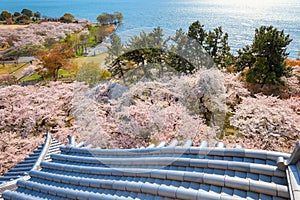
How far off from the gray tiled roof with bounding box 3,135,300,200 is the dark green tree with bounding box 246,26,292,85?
11853mm

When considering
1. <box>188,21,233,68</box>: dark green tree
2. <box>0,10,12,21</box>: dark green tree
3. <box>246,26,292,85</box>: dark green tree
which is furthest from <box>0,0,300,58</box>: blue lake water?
<box>0,10,12,21</box>: dark green tree

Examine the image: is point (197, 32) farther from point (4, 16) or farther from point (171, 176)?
point (4, 16)

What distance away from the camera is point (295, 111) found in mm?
11234

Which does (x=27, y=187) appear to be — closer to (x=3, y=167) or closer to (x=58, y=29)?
(x=3, y=167)

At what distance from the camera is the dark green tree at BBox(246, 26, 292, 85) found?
1378 centimetres

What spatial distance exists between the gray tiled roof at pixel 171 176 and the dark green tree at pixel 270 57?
1185cm

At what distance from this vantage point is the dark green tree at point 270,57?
45.2 ft

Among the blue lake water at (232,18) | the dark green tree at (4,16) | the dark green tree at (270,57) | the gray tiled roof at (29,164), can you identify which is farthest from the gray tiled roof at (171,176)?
the dark green tree at (4,16)

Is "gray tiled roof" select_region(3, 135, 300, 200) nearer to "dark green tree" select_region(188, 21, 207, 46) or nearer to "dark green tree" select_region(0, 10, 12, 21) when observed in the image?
"dark green tree" select_region(188, 21, 207, 46)

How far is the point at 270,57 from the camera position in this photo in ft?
47.0

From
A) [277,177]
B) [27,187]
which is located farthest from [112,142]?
[277,177]

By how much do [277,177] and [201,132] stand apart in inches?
280

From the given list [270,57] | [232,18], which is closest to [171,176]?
[270,57]

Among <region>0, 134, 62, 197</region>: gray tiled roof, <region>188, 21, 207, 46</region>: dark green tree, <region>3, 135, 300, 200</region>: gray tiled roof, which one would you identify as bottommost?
<region>0, 134, 62, 197</region>: gray tiled roof
